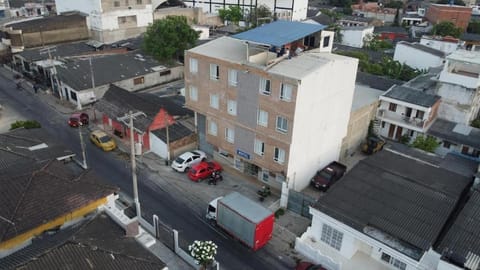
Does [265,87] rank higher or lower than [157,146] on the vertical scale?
higher

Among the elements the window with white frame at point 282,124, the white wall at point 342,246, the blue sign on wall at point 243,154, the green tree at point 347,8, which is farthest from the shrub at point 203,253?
the green tree at point 347,8

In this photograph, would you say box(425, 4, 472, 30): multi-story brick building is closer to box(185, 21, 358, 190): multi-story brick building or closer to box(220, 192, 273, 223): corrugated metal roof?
box(185, 21, 358, 190): multi-story brick building

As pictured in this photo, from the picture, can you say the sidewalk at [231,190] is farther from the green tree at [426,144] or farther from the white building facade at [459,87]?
the white building facade at [459,87]

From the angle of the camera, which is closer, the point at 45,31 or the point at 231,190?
the point at 231,190

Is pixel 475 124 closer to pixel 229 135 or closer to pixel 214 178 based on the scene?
pixel 229 135

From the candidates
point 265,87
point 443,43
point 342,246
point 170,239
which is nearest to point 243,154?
point 265,87

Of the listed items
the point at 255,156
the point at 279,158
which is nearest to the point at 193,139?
the point at 255,156
